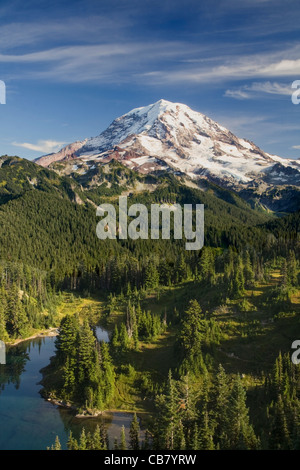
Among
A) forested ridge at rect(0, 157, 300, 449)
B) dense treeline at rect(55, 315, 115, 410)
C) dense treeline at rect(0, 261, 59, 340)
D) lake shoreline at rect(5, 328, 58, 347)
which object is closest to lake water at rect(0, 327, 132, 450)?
forested ridge at rect(0, 157, 300, 449)

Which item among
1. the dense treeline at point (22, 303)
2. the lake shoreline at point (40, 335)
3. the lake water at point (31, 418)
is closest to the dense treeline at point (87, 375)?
the lake water at point (31, 418)

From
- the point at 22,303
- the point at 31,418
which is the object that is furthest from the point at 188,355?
the point at 22,303

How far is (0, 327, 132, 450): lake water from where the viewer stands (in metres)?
62.3

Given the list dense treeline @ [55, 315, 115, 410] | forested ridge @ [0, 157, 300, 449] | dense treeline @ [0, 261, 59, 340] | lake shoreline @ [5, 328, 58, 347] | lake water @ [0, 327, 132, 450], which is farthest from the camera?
dense treeline @ [0, 261, 59, 340]

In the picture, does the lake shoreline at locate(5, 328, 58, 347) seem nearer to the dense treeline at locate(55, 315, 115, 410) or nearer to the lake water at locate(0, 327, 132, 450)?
the lake water at locate(0, 327, 132, 450)

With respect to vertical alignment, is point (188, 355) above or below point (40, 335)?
above

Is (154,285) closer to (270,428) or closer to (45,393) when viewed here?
(45,393)

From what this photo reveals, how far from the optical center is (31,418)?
6931 centimetres

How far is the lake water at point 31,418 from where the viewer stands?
204 ft

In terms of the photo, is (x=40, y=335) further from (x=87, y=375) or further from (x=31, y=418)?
(x=31, y=418)

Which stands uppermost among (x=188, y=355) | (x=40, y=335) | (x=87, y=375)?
(x=188, y=355)

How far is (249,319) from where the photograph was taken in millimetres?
95812

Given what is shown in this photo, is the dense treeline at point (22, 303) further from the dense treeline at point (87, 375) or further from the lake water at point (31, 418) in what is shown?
the dense treeline at point (87, 375)

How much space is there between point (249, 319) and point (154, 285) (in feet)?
209
